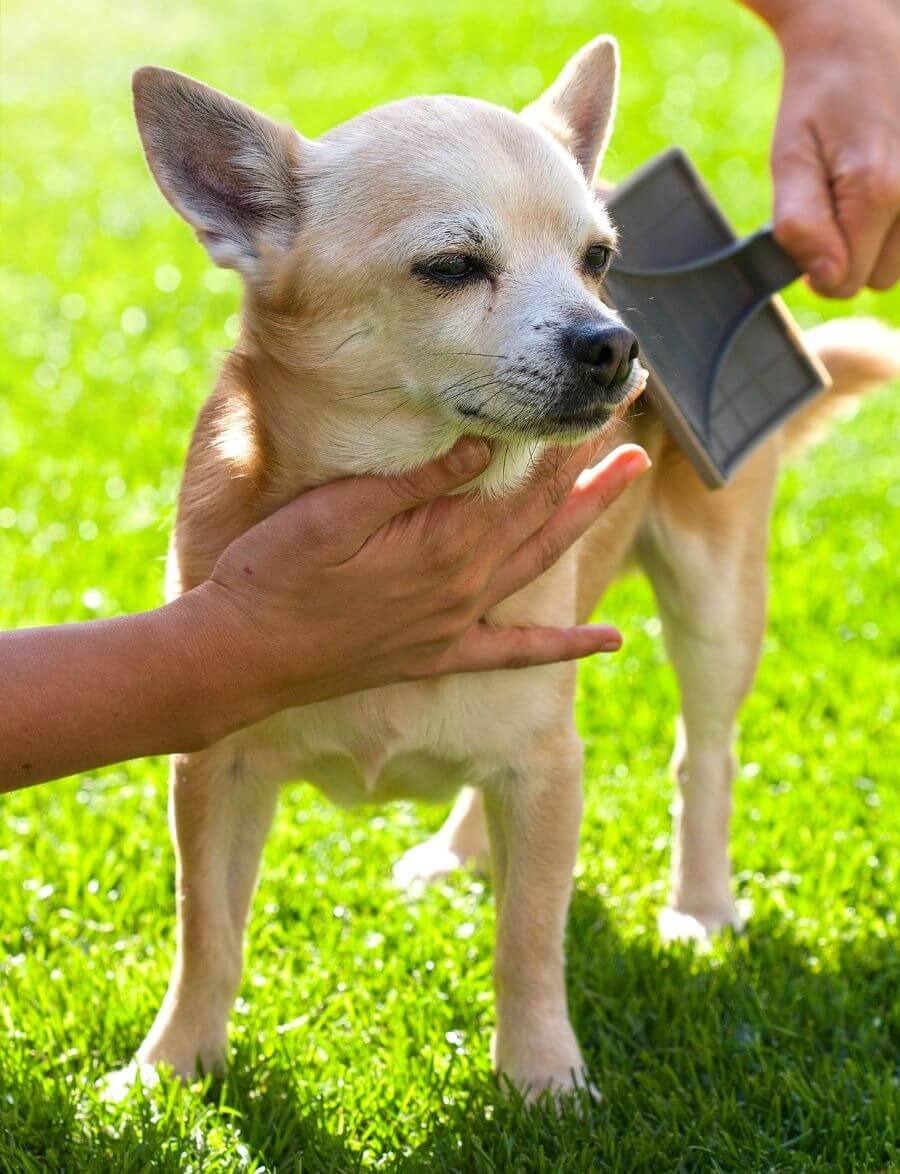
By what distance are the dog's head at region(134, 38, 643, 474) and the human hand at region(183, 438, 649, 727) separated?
5.9 inches

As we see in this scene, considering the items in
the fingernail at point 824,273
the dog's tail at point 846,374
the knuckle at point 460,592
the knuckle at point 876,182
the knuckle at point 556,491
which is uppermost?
the dog's tail at point 846,374

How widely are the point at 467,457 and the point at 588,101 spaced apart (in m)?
0.98

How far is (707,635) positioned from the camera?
139 inches

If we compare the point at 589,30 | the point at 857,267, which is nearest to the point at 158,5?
the point at 589,30

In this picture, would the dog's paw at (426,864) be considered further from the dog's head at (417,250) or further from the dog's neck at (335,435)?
the dog's head at (417,250)

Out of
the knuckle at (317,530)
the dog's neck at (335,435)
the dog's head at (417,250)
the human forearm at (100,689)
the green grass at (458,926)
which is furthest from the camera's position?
the green grass at (458,926)

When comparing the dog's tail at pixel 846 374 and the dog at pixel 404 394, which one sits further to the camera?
the dog's tail at pixel 846 374

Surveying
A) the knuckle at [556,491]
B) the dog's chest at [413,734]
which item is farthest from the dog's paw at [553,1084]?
the knuckle at [556,491]

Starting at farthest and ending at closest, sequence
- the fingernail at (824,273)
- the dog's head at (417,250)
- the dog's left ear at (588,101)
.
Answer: the fingernail at (824,273) < the dog's left ear at (588,101) < the dog's head at (417,250)

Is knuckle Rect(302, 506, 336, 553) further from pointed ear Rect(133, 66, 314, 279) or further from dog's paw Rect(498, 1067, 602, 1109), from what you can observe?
dog's paw Rect(498, 1067, 602, 1109)

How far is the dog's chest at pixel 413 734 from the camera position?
2.59m

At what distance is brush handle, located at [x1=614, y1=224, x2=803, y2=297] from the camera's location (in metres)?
3.26

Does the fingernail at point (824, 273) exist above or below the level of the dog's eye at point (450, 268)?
above

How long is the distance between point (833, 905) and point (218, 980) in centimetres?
142
